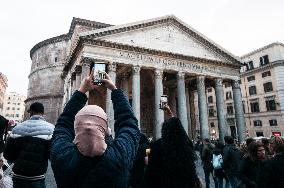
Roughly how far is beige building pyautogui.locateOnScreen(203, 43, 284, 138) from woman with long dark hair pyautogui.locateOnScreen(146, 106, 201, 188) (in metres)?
31.5

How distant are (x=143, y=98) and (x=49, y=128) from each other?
2507 cm

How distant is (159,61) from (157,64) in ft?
1.40

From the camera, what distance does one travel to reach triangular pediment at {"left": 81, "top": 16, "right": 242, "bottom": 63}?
20617 millimetres

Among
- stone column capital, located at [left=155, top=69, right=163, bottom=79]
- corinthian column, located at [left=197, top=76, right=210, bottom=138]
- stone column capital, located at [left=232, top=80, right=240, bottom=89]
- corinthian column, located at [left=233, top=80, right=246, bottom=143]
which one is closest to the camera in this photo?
stone column capital, located at [left=155, top=69, right=163, bottom=79]

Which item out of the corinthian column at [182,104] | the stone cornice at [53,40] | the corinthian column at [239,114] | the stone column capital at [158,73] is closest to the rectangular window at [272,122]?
the corinthian column at [239,114]

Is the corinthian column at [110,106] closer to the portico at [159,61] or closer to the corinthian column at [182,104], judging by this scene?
the portico at [159,61]

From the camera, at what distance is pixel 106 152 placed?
1741 millimetres

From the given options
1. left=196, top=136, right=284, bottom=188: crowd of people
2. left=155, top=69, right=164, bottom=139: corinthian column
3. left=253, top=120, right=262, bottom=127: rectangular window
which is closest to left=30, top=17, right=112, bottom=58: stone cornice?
left=155, top=69, right=164, bottom=139: corinthian column

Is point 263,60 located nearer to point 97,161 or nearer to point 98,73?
point 98,73

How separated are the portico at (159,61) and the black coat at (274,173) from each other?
1606 centimetres

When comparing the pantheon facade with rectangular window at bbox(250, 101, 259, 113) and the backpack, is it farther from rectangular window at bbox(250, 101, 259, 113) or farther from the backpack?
rectangular window at bbox(250, 101, 259, 113)

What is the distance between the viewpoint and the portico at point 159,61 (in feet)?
64.7

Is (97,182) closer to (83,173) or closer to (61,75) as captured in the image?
(83,173)

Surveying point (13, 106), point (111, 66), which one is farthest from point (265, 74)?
point (13, 106)
